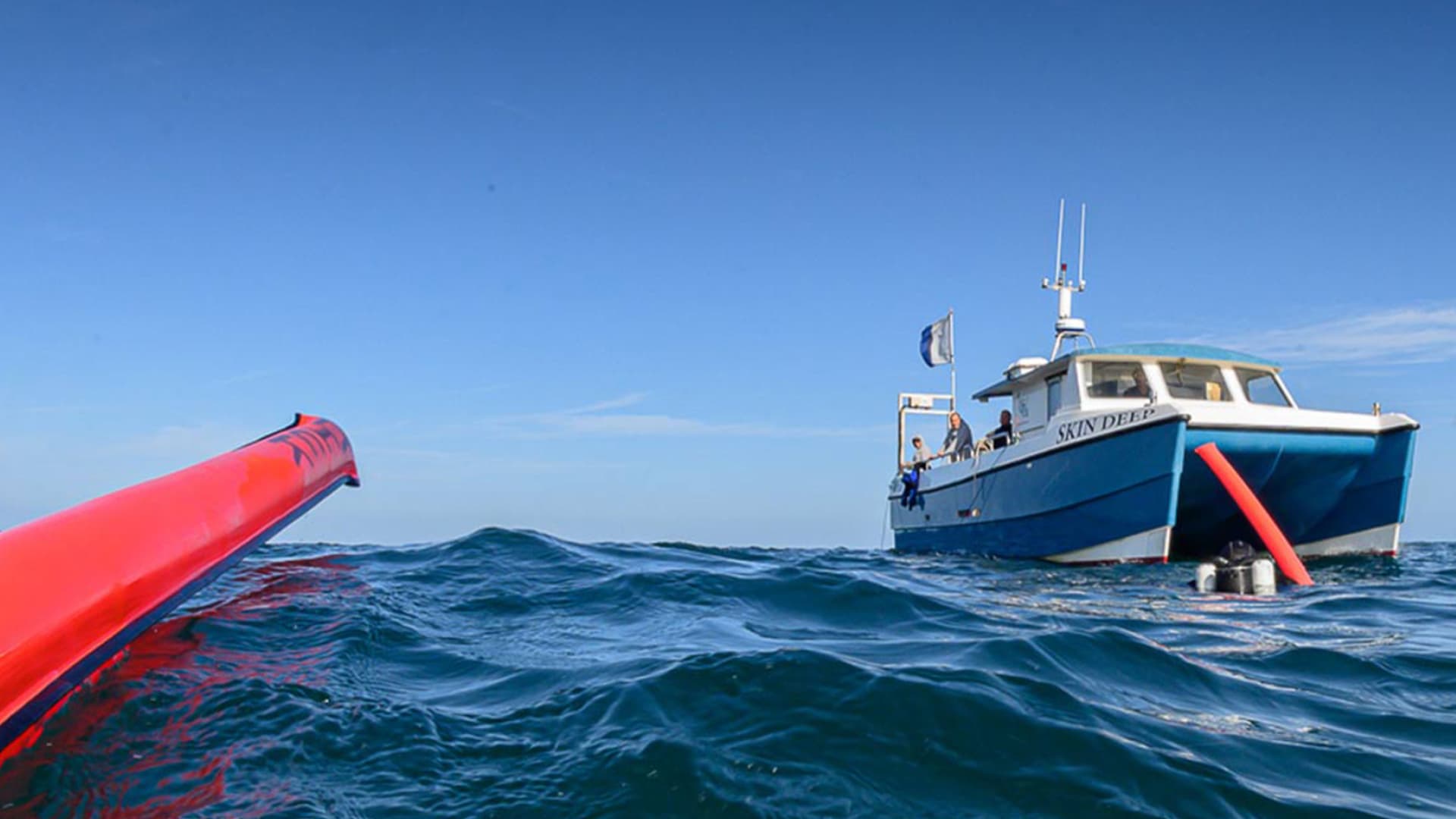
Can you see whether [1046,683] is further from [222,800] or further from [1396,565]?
[1396,565]

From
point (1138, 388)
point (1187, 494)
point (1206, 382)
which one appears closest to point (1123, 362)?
point (1138, 388)

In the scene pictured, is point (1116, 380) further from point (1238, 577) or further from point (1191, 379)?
point (1238, 577)

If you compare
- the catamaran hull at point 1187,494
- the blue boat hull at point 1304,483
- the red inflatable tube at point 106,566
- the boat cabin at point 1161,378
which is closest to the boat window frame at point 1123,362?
the boat cabin at point 1161,378

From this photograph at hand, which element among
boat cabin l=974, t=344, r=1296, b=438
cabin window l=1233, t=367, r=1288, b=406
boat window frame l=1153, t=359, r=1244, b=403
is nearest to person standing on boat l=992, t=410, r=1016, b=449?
boat cabin l=974, t=344, r=1296, b=438

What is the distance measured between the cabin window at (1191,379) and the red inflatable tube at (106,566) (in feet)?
40.4

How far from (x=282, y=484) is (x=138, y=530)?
1943 mm

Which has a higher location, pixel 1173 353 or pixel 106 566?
pixel 1173 353

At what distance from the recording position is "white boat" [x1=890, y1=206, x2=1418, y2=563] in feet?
36.9

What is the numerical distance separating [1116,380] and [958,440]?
11.6 ft

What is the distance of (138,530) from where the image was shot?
3.58 metres

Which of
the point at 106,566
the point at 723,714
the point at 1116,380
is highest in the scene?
the point at 1116,380

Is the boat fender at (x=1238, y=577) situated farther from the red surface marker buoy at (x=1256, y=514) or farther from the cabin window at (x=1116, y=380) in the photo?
the cabin window at (x=1116, y=380)

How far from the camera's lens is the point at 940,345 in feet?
58.7

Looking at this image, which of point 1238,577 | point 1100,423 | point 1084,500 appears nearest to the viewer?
point 1238,577
